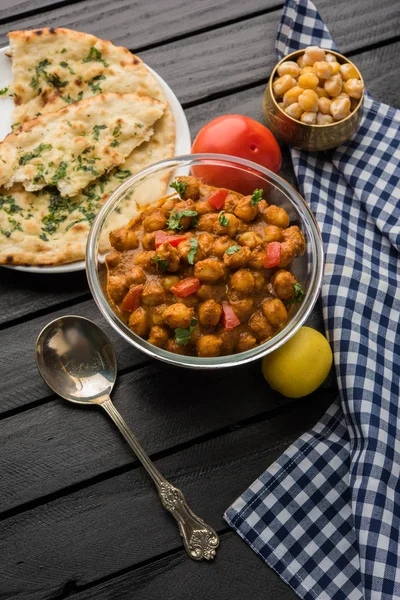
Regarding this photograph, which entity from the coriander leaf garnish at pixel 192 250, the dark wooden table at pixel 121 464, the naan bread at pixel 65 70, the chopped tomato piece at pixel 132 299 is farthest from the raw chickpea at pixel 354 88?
the chopped tomato piece at pixel 132 299

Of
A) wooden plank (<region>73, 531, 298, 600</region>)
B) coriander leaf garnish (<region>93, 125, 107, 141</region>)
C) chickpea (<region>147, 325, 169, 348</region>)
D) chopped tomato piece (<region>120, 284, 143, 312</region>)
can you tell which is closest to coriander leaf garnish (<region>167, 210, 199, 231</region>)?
chopped tomato piece (<region>120, 284, 143, 312</region>)

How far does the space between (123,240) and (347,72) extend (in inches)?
43.9

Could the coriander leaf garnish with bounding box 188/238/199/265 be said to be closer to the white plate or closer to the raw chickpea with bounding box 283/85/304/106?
the white plate

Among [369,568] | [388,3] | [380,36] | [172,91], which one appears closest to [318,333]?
[369,568]

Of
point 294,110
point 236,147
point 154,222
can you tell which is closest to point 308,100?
point 294,110

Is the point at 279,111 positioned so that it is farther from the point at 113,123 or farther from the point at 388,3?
the point at 388,3

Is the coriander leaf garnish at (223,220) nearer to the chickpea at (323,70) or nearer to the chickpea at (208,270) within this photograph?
the chickpea at (208,270)

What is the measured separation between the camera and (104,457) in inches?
92.2

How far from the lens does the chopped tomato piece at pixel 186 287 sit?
204 cm

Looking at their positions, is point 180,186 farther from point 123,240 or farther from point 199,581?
point 199,581

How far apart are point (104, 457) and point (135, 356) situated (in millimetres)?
385

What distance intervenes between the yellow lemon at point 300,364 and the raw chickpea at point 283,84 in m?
0.92

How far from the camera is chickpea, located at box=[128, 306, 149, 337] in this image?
6.78 ft

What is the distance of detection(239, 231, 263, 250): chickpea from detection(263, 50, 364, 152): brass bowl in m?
0.60
